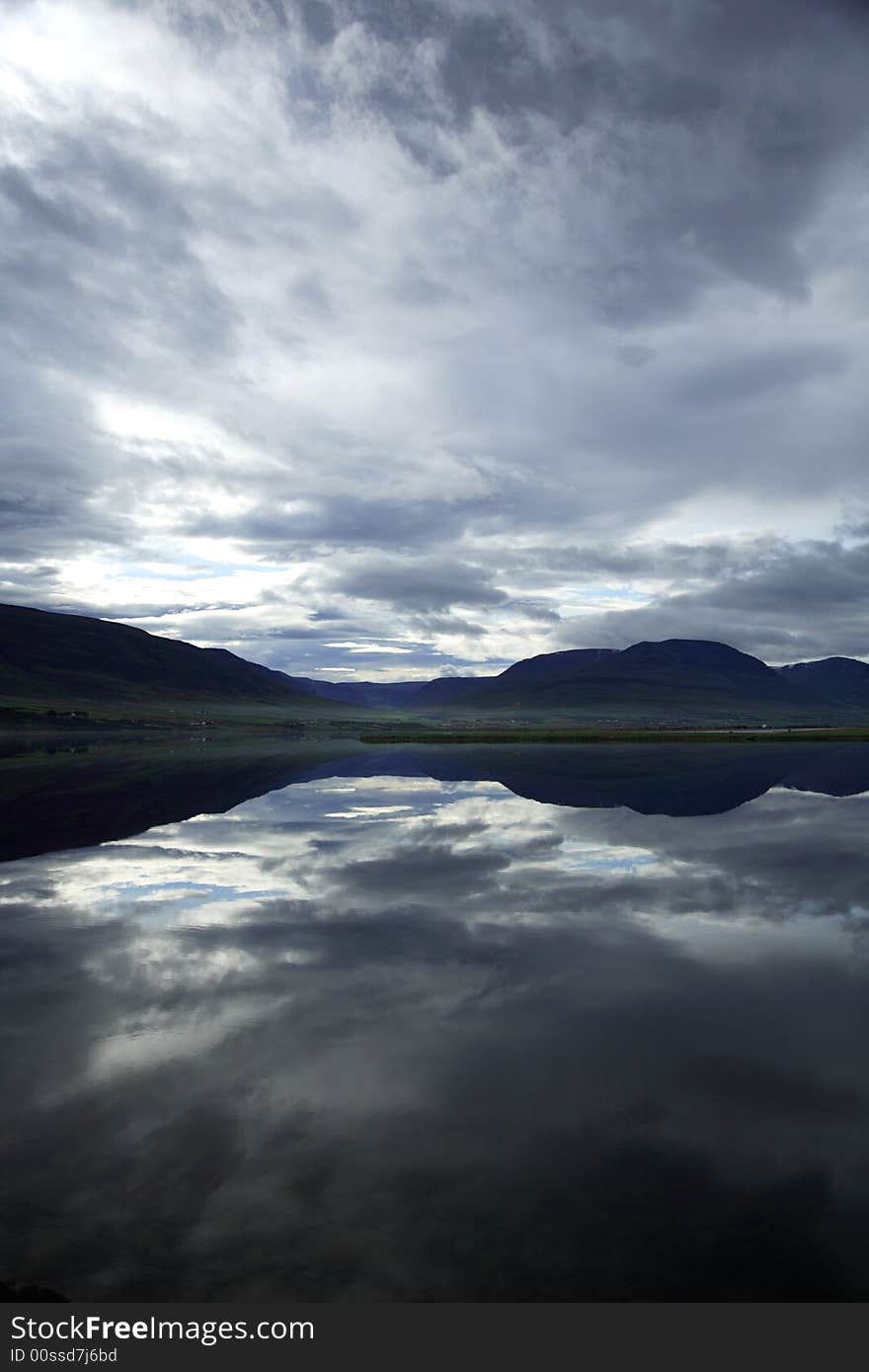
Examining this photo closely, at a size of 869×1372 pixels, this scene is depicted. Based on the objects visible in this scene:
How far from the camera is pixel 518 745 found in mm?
107500

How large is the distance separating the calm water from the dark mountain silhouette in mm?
11999

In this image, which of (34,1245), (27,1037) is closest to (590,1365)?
(34,1245)

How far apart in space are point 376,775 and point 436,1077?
53231 millimetres

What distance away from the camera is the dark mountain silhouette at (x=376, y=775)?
129 feet

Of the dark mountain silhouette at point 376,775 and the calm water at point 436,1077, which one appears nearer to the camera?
the calm water at point 436,1077

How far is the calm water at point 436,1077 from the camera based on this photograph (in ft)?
23.5

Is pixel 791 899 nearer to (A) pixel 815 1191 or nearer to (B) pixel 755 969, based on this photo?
(B) pixel 755 969

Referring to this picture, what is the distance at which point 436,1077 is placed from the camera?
1079cm

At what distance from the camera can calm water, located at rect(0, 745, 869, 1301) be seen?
23.5 ft

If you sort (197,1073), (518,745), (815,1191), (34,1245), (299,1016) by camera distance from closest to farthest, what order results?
(34,1245) → (815,1191) → (197,1073) → (299,1016) → (518,745)

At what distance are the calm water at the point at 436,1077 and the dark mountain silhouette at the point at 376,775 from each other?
12.0m

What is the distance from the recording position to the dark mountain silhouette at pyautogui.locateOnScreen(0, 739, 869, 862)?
39.2 meters

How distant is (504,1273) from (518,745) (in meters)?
101

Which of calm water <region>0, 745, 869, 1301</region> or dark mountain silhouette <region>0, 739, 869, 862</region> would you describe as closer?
calm water <region>0, 745, 869, 1301</region>
